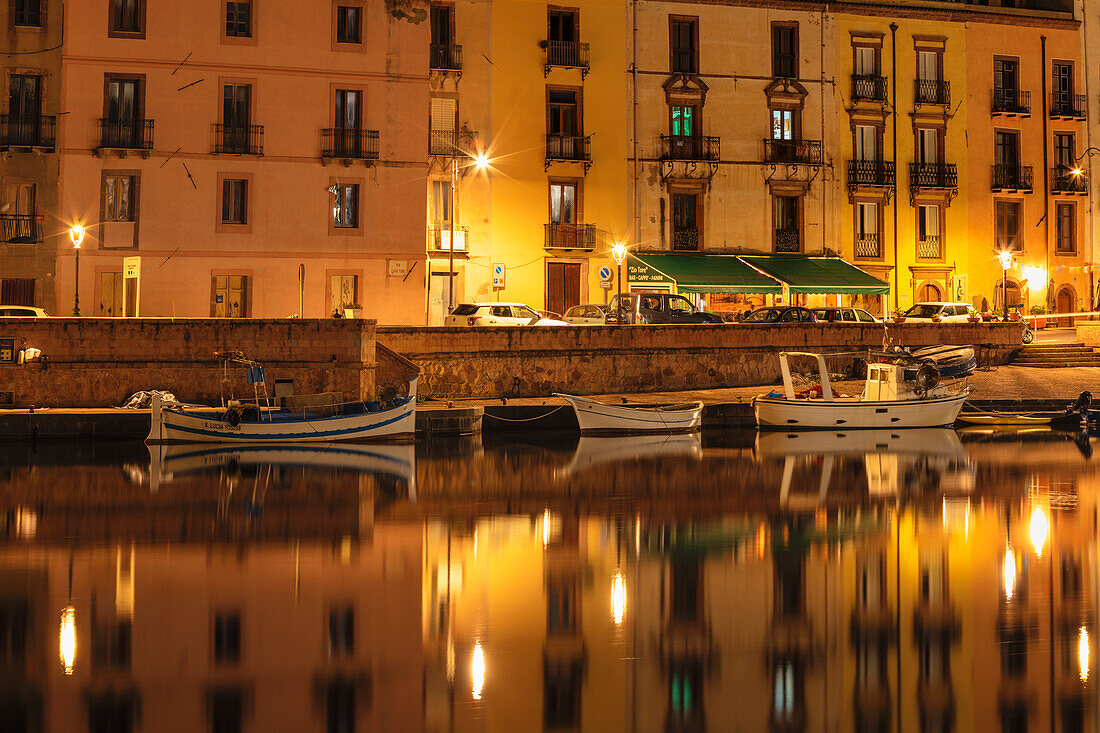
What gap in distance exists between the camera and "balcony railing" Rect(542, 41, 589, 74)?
41375 millimetres

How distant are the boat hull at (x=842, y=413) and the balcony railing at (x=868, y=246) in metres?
12.2

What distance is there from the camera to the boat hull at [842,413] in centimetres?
3262

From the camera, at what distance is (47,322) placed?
29.7 m

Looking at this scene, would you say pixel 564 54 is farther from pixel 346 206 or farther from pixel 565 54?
pixel 346 206

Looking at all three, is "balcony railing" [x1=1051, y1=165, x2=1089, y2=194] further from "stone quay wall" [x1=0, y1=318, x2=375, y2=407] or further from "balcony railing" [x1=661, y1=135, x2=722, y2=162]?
"stone quay wall" [x1=0, y1=318, x2=375, y2=407]

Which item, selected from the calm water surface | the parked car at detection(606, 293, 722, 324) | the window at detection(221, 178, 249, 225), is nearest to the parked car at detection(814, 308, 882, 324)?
the parked car at detection(606, 293, 722, 324)

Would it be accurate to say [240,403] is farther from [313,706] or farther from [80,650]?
[313,706]

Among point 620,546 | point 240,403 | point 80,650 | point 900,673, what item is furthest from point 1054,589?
point 240,403

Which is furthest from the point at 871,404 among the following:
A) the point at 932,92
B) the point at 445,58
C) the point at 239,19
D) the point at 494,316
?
the point at 239,19

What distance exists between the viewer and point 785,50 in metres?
44.3

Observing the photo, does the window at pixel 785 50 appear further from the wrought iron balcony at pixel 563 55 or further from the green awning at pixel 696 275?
the green awning at pixel 696 275

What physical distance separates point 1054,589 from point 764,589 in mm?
3525

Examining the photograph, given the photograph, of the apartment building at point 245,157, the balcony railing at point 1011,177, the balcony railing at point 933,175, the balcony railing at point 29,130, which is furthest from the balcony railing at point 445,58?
the balcony railing at point 1011,177

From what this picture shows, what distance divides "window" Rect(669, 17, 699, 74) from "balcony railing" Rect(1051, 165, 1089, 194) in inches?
584
